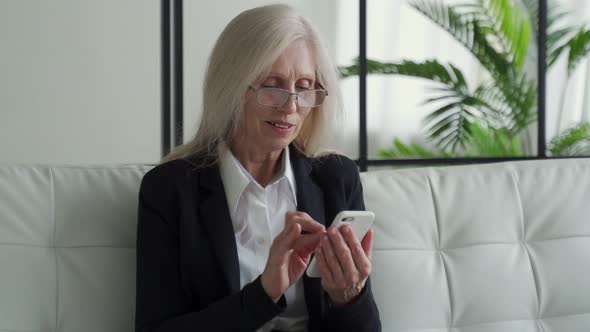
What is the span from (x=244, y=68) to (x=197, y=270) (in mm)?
418

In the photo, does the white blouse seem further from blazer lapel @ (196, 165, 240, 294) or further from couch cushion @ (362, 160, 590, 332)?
couch cushion @ (362, 160, 590, 332)

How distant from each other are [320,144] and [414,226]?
0.29 m

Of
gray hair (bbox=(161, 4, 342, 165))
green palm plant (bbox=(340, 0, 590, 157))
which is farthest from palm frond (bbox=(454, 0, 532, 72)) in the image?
gray hair (bbox=(161, 4, 342, 165))

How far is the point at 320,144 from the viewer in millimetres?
1647

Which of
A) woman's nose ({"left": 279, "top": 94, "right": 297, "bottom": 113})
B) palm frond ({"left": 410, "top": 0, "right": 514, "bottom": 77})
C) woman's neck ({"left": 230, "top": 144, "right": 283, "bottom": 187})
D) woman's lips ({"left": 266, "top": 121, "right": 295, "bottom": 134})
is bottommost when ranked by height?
woman's neck ({"left": 230, "top": 144, "right": 283, "bottom": 187})

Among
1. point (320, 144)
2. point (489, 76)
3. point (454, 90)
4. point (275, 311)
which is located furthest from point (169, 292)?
point (489, 76)

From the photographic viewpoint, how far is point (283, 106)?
4.70 feet

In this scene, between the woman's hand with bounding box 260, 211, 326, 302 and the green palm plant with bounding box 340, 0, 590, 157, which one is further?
the green palm plant with bounding box 340, 0, 590, 157

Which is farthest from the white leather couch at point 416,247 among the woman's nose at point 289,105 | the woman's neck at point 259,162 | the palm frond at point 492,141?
the palm frond at point 492,141

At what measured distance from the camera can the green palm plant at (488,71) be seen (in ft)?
14.5

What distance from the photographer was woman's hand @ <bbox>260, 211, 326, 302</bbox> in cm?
124

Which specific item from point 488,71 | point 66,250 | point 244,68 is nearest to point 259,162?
point 244,68

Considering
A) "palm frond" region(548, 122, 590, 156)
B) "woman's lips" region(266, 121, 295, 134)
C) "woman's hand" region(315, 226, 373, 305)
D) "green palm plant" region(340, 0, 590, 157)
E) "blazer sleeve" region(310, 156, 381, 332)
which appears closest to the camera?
"woman's hand" region(315, 226, 373, 305)

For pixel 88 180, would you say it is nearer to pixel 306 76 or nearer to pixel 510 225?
pixel 306 76
